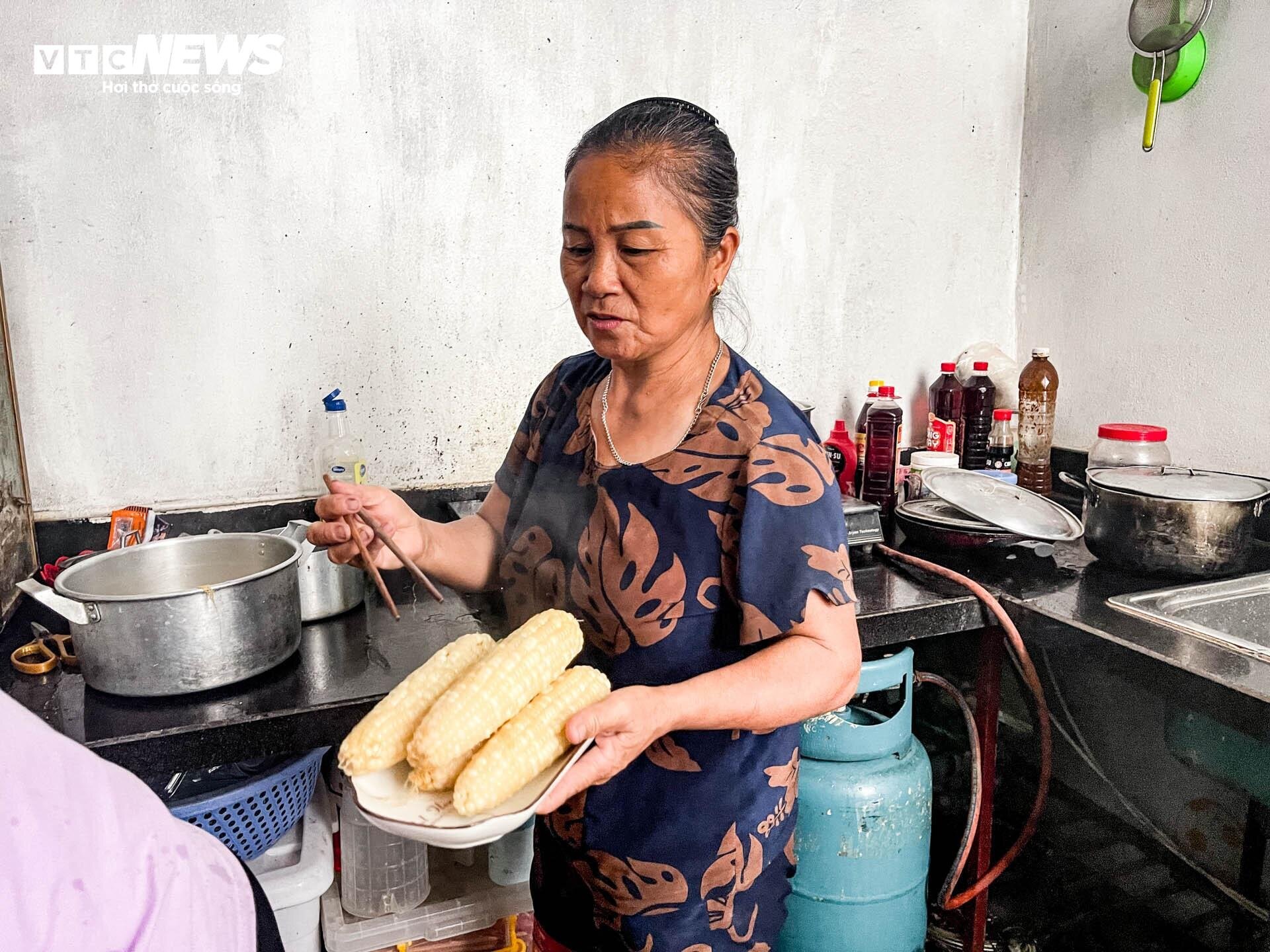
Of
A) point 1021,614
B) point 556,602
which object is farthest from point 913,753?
point 556,602

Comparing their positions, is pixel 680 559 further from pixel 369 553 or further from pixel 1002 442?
pixel 1002 442

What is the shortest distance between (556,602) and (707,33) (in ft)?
6.19

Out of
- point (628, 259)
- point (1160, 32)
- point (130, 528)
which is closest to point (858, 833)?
point (628, 259)

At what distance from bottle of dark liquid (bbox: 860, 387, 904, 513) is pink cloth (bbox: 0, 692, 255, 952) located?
224cm

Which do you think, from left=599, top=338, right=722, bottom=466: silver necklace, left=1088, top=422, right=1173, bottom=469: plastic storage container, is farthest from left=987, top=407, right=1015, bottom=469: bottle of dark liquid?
left=599, top=338, right=722, bottom=466: silver necklace

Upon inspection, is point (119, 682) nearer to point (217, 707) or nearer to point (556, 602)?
point (217, 707)

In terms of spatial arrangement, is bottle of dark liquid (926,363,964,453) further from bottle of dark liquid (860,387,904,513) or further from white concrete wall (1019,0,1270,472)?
white concrete wall (1019,0,1270,472)

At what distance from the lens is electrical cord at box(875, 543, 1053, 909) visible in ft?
6.48

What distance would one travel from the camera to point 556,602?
5.08ft

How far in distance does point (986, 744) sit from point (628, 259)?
158cm

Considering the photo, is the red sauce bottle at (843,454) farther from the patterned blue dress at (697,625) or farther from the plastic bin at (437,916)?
the plastic bin at (437,916)

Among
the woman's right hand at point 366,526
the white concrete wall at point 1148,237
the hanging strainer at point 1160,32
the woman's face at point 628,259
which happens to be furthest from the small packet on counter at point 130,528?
the hanging strainer at point 1160,32
